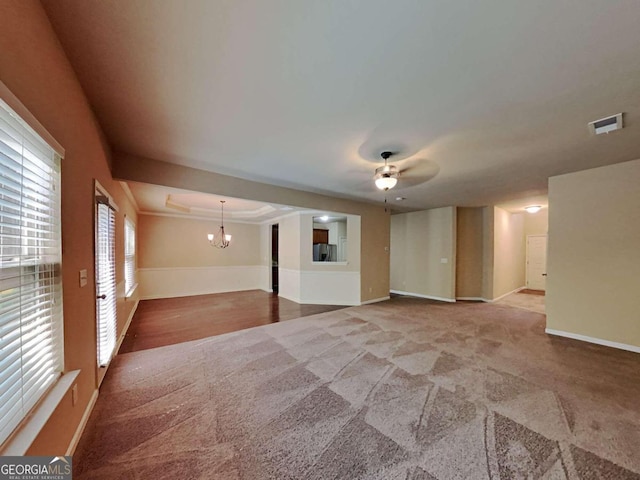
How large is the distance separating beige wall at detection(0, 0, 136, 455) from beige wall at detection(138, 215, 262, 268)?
15.8 feet

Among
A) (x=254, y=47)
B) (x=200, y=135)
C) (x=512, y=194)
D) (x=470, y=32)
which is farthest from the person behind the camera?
(x=512, y=194)

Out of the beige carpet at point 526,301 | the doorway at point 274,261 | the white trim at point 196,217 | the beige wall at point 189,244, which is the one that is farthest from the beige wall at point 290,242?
the beige carpet at point 526,301

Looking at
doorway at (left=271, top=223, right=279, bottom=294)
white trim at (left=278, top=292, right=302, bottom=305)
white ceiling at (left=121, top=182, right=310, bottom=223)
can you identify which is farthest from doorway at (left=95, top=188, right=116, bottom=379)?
doorway at (left=271, top=223, right=279, bottom=294)

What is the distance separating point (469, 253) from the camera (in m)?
6.60

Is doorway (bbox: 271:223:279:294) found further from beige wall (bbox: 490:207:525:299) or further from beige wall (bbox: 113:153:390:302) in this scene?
beige wall (bbox: 490:207:525:299)

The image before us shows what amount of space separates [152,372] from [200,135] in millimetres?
2657

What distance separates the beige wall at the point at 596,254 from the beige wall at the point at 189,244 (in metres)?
7.56

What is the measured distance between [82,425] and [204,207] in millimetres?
5521

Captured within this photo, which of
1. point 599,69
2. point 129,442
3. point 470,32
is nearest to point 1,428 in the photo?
point 129,442

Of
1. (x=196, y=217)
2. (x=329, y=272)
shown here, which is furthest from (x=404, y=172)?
(x=196, y=217)

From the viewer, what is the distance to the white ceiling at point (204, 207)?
4.95m

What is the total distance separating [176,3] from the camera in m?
1.18

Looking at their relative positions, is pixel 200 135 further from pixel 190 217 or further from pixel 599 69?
pixel 190 217

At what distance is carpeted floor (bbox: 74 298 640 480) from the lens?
4.99 feet
